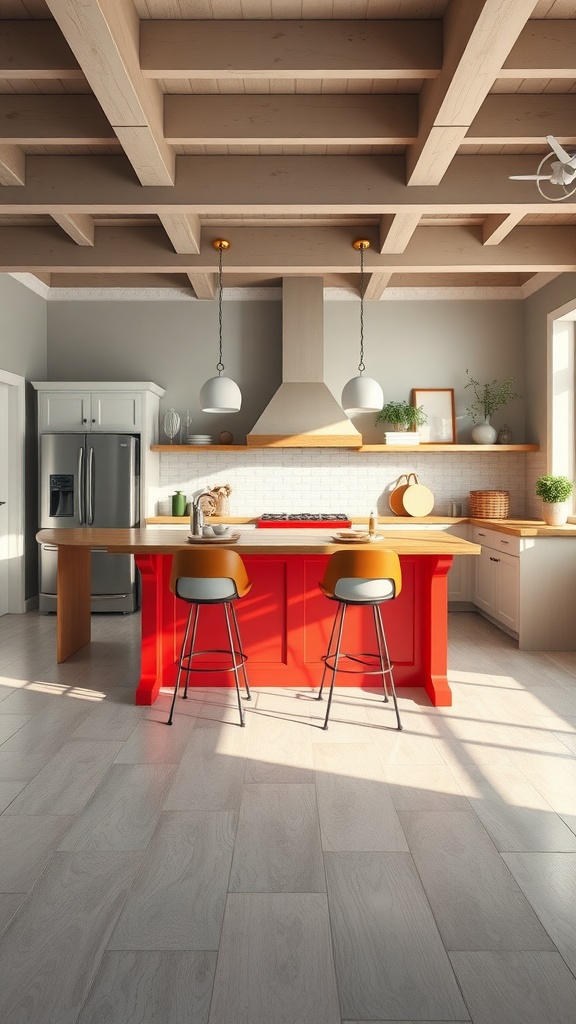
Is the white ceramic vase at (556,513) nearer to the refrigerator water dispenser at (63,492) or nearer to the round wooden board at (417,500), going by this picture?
the round wooden board at (417,500)

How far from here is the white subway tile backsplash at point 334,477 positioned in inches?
290

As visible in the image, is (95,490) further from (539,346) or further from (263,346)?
(539,346)

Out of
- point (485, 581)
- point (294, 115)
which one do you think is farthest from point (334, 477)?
point (294, 115)

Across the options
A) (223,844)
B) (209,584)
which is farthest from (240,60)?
(223,844)

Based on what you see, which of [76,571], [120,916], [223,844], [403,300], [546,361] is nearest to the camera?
[120,916]

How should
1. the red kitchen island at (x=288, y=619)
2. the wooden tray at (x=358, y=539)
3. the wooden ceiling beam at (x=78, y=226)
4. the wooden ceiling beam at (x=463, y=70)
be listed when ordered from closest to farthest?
the wooden ceiling beam at (x=463, y=70) → the wooden tray at (x=358, y=539) → the red kitchen island at (x=288, y=619) → the wooden ceiling beam at (x=78, y=226)

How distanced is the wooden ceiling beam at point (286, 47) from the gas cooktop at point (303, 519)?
398 cm

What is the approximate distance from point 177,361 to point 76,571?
2.89 meters

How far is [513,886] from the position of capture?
2.33 meters

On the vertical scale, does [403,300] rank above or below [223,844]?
above

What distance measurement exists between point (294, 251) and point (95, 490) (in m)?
2.89

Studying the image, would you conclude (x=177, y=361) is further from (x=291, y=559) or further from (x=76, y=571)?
(x=291, y=559)

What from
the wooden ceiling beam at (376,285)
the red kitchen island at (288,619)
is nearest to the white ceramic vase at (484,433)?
the wooden ceiling beam at (376,285)

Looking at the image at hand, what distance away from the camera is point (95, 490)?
6793mm
